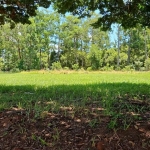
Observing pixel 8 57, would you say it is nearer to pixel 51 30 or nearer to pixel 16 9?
pixel 51 30

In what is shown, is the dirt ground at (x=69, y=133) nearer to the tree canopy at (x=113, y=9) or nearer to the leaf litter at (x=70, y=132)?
the leaf litter at (x=70, y=132)

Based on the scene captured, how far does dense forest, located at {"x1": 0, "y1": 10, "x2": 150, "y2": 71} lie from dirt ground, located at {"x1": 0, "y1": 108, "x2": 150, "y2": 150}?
40.0 m

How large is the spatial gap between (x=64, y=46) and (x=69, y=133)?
48.7 m

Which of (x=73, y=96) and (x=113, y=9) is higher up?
(x=113, y=9)

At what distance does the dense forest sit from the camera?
46.4 meters

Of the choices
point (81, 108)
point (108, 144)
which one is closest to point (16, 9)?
point (81, 108)

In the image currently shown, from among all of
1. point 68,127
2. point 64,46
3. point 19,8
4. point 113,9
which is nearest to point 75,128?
point 68,127

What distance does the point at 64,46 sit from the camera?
5181cm

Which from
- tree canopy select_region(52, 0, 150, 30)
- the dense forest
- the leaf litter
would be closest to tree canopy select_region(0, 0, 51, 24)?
tree canopy select_region(52, 0, 150, 30)

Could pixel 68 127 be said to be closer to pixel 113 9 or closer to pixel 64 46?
pixel 113 9

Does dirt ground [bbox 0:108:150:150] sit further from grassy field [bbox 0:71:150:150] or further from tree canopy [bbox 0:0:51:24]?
tree canopy [bbox 0:0:51:24]

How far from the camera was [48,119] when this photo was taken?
159 inches

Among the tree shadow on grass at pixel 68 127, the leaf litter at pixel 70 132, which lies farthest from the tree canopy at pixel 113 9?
the leaf litter at pixel 70 132

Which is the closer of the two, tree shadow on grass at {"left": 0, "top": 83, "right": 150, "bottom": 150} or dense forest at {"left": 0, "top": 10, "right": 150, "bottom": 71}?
tree shadow on grass at {"left": 0, "top": 83, "right": 150, "bottom": 150}
